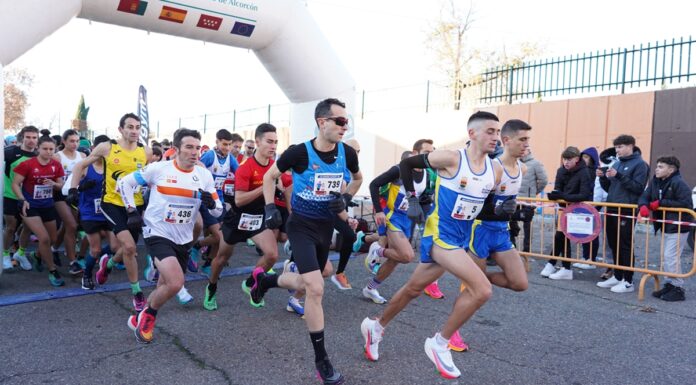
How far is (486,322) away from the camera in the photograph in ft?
17.0

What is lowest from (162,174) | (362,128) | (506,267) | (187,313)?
(187,313)

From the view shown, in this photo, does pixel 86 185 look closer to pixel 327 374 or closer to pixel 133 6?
pixel 133 6

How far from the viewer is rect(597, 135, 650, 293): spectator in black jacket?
6824 mm

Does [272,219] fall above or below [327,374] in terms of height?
above

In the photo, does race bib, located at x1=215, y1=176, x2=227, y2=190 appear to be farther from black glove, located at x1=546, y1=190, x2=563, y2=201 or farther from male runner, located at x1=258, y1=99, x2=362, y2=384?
black glove, located at x1=546, y1=190, x2=563, y2=201

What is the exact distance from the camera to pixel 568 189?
739cm

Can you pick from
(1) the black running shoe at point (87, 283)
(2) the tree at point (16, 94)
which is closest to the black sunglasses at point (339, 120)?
(1) the black running shoe at point (87, 283)

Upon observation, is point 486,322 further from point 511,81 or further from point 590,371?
point 511,81

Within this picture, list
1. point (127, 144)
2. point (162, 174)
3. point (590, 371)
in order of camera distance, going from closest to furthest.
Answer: point (590, 371) → point (162, 174) → point (127, 144)

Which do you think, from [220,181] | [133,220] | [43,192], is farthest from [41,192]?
[133,220]

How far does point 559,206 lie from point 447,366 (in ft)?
15.3

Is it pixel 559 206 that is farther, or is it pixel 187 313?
pixel 559 206

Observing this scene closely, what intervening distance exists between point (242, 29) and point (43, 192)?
428cm

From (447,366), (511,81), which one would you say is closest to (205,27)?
(447,366)
